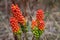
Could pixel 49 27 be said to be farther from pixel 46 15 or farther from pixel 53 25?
pixel 46 15

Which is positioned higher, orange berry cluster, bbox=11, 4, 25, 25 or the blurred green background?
orange berry cluster, bbox=11, 4, 25, 25

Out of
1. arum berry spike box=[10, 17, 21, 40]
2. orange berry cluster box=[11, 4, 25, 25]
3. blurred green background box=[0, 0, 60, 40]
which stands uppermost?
orange berry cluster box=[11, 4, 25, 25]

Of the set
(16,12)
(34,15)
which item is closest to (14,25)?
(16,12)

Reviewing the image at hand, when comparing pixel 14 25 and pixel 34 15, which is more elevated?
pixel 14 25

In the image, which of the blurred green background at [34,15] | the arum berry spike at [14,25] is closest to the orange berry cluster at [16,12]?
the arum berry spike at [14,25]

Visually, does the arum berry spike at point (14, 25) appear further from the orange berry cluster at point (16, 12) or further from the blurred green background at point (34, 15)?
the blurred green background at point (34, 15)

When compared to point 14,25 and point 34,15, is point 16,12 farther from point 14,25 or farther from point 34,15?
point 34,15

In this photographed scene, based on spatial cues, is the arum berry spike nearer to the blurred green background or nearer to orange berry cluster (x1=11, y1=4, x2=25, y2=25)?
orange berry cluster (x1=11, y1=4, x2=25, y2=25)

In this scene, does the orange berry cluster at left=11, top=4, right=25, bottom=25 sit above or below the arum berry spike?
above

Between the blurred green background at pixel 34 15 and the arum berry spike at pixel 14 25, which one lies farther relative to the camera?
the blurred green background at pixel 34 15

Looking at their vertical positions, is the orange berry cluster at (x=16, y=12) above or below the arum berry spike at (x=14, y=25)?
above

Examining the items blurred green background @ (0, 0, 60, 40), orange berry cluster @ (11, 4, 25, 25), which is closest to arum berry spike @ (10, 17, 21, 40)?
orange berry cluster @ (11, 4, 25, 25)

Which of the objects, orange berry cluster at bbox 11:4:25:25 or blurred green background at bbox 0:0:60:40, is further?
blurred green background at bbox 0:0:60:40

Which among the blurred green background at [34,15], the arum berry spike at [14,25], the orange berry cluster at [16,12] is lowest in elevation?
the blurred green background at [34,15]
